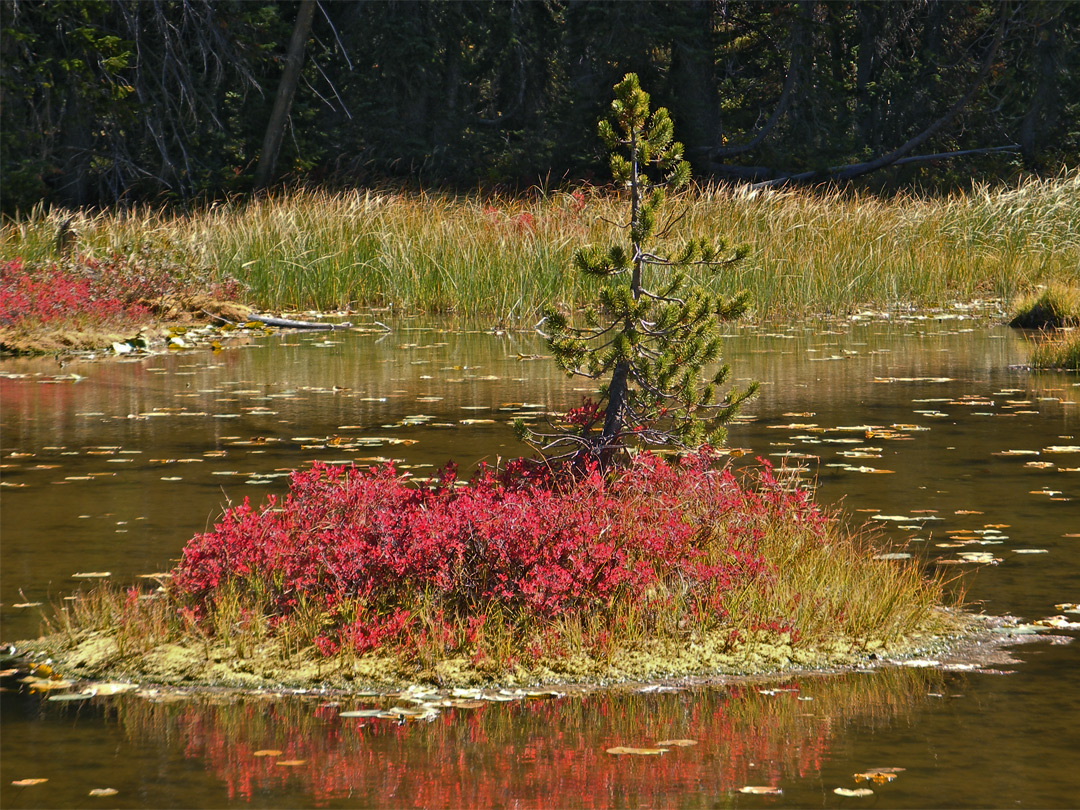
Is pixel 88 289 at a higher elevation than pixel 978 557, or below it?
higher

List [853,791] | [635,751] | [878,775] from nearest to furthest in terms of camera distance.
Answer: [853,791] → [878,775] → [635,751]

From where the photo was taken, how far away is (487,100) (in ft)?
138

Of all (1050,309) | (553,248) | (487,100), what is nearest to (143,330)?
(553,248)

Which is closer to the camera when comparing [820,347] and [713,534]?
[713,534]

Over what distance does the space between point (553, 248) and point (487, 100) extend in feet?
80.4

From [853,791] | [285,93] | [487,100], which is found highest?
[487,100]

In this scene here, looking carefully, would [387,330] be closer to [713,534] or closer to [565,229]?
[565,229]

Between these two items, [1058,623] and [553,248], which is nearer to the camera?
[1058,623]

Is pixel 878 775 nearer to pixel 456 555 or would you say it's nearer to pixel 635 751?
pixel 635 751

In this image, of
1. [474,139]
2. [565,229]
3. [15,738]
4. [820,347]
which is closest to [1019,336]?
[820,347]

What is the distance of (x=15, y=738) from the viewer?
172 inches

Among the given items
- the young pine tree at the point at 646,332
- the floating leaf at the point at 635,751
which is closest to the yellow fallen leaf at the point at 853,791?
the floating leaf at the point at 635,751

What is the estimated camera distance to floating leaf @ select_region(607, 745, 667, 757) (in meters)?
4.22

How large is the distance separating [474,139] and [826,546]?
1210 inches
